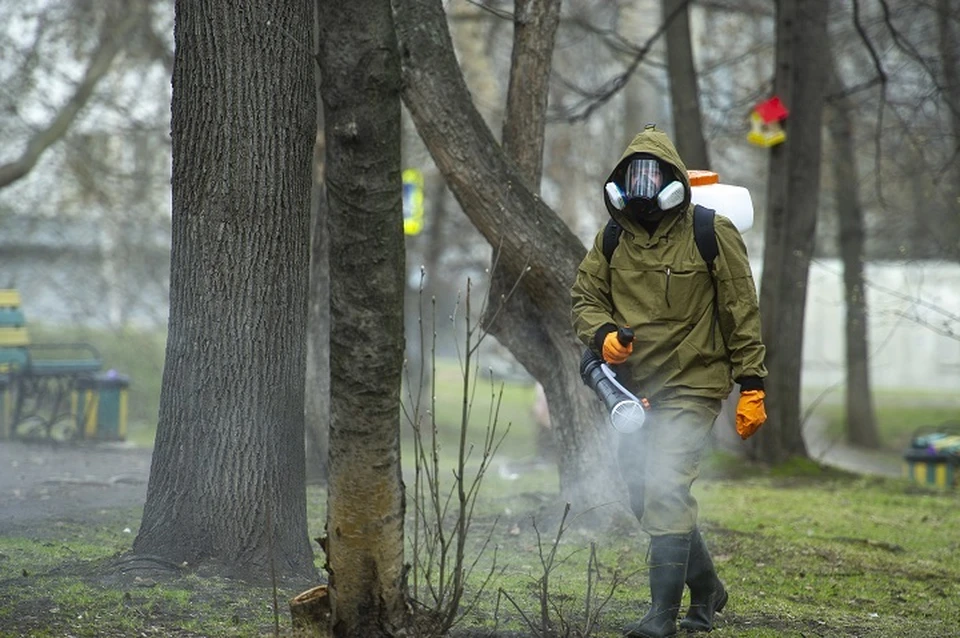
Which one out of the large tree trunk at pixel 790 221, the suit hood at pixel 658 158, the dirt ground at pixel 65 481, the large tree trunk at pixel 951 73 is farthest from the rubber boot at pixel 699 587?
the large tree trunk at pixel 951 73

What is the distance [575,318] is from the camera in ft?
16.5

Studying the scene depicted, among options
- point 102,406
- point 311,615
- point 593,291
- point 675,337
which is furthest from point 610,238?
point 102,406

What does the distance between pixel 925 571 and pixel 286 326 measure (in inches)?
158

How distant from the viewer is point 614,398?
15.1 feet

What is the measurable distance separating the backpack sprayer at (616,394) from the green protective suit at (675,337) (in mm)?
95

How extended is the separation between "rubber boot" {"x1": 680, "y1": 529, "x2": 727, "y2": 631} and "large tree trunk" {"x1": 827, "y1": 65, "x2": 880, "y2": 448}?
36.7 ft

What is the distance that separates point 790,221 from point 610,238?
23.9 ft

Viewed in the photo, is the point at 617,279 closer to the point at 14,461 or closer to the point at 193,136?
the point at 193,136

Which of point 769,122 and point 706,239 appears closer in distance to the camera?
point 706,239

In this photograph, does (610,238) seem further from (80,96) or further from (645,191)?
(80,96)

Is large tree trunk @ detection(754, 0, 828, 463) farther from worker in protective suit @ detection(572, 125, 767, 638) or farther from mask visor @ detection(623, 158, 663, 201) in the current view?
mask visor @ detection(623, 158, 663, 201)

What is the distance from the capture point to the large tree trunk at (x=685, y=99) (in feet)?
40.4

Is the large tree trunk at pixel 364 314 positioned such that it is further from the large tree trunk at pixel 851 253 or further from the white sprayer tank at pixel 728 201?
the large tree trunk at pixel 851 253

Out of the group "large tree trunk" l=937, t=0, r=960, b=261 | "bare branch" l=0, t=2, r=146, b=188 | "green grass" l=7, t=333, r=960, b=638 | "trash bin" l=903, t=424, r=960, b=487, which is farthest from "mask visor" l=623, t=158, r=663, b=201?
"bare branch" l=0, t=2, r=146, b=188
